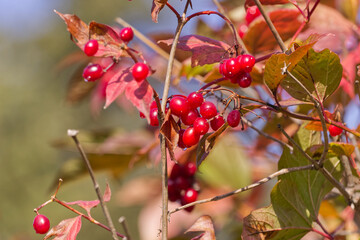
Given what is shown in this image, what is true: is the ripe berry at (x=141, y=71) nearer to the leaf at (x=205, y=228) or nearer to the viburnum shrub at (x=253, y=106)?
the viburnum shrub at (x=253, y=106)

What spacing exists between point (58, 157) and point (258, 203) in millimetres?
8521

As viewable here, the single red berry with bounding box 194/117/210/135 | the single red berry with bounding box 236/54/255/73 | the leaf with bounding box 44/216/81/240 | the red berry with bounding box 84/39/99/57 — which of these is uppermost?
the red berry with bounding box 84/39/99/57

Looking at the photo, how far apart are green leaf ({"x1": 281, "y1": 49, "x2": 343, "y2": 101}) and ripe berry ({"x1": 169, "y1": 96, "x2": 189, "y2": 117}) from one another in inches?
3.7

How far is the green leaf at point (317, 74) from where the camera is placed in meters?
0.41

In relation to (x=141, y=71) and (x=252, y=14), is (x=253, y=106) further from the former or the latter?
(x=252, y=14)

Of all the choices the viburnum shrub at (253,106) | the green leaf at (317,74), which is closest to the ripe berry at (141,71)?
the viburnum shrub at (253,106)

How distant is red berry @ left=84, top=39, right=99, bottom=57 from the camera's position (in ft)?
Answer: 1.45

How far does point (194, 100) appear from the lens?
415 mm

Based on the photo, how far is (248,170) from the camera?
96cm

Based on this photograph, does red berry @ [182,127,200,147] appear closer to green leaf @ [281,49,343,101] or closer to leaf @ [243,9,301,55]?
green leaf @ [281,49,343,101]

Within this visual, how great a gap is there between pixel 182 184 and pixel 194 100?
0.30 meters

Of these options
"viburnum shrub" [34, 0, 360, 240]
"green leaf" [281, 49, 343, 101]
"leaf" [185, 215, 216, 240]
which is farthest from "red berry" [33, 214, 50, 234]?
"green leaf" [281, 49, 343, 101]

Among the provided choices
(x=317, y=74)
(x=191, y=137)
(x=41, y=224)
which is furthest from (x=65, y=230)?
(x=317, y=74)

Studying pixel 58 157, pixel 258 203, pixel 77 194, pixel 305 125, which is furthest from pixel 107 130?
pixel 58 157
